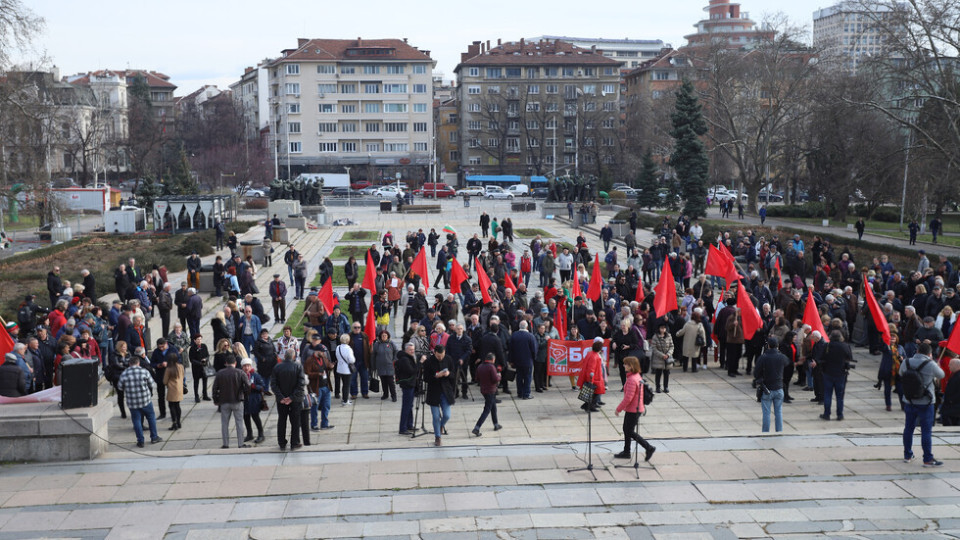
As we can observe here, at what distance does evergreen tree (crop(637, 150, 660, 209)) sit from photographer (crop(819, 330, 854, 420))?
44.5 meters

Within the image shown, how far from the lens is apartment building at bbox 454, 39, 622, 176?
4134 inches

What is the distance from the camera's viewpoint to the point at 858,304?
1833cm

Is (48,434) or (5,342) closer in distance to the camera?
(48,434)

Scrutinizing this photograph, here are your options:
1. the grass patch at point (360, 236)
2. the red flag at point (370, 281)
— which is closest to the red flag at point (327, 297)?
the red flag at point (370, 281)

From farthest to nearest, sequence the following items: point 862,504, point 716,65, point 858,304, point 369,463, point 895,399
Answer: point 716,65 < point 858,304 < point 895,399 < point 369,463 < point 862,504

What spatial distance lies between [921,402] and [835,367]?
2.15 metres

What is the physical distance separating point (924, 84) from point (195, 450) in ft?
110

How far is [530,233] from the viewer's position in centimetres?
4594

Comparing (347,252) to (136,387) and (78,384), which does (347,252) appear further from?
(78,384)

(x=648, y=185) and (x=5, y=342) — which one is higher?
(x=648, y=185)

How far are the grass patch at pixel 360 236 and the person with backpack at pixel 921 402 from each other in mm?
34243

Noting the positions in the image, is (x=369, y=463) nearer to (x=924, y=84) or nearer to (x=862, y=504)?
(x=862, y=504)

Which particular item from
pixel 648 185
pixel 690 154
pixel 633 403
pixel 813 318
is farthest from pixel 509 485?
pixel 648 185

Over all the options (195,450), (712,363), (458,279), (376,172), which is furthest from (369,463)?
(376,172)
